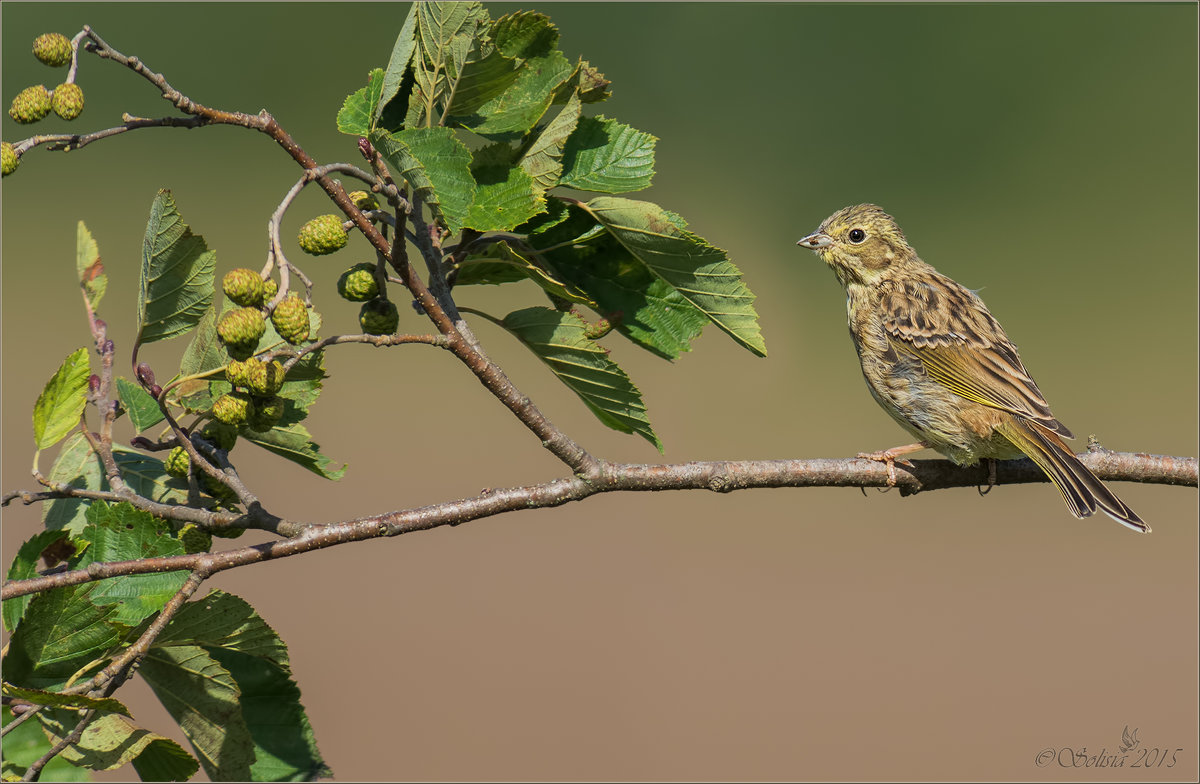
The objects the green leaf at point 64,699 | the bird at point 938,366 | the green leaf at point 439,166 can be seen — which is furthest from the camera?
the bird at point 938,366

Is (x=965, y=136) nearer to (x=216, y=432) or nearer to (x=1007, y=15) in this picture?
(x=1007, y=15)

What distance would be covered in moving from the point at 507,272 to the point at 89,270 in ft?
3.44

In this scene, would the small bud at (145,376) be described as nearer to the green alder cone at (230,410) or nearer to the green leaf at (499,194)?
the green alder cone at (230,410)

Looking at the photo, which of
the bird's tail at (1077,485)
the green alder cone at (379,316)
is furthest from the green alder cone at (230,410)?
the bird's tail at (1077,485)

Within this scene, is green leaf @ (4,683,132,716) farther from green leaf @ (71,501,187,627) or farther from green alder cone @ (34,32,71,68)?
green alder cone @ (34,32,71,68)

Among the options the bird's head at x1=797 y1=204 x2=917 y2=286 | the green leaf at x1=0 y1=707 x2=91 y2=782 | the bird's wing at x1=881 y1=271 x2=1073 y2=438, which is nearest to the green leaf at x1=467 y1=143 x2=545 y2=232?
the green leaf at x1=0 y1=707 x2=91 y2=782

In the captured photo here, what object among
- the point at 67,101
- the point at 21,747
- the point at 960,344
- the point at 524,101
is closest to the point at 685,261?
the point at 524,101

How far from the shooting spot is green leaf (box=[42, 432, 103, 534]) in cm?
280

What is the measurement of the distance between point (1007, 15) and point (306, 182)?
21.9 metres

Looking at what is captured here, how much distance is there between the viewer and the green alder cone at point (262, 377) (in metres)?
2.27

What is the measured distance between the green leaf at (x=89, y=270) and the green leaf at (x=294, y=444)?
518 millimetres

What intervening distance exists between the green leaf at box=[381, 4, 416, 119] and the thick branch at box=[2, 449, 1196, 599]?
0.97 m

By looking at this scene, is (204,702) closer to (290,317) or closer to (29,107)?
(290,317)

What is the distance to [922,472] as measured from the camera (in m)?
3.83
